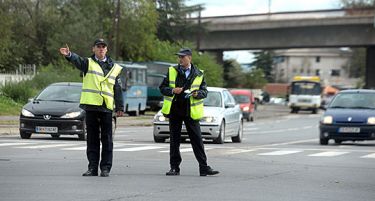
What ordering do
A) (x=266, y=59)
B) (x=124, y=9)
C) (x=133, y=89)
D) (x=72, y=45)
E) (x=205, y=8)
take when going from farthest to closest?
(x=266, y=59)
(x=205, y=8)
(x=124, y=9)
(x=72, y=45)
(x=133, y=89)

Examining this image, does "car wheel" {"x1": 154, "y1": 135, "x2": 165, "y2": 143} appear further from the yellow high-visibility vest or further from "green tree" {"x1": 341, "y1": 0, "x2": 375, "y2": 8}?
"green tree" {"x1": 341, "y1": 0, "x2": 375, "y2": 8}

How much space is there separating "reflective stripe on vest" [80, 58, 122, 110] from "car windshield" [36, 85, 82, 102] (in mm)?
10394

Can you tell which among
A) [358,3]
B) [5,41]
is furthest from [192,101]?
[358,3]

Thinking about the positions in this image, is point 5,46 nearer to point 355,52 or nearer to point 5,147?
point 5,147

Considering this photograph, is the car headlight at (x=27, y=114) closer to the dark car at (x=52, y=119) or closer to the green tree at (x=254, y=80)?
the dark car at (x=52, y=119)

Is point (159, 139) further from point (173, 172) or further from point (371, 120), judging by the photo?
point (173, 172)

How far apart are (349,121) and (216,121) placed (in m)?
3.70

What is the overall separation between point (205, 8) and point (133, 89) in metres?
38.9

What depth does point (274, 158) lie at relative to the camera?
56.7ft

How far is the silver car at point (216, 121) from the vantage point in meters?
21.9

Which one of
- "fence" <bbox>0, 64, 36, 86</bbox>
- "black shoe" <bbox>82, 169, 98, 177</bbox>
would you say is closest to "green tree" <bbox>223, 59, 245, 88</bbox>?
"fence" <bbox>0, 64, 36, 86</bbox>

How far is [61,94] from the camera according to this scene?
2278cm

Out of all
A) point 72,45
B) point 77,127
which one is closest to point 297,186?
point 77,127

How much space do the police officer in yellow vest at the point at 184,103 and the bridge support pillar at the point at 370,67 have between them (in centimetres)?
5614
